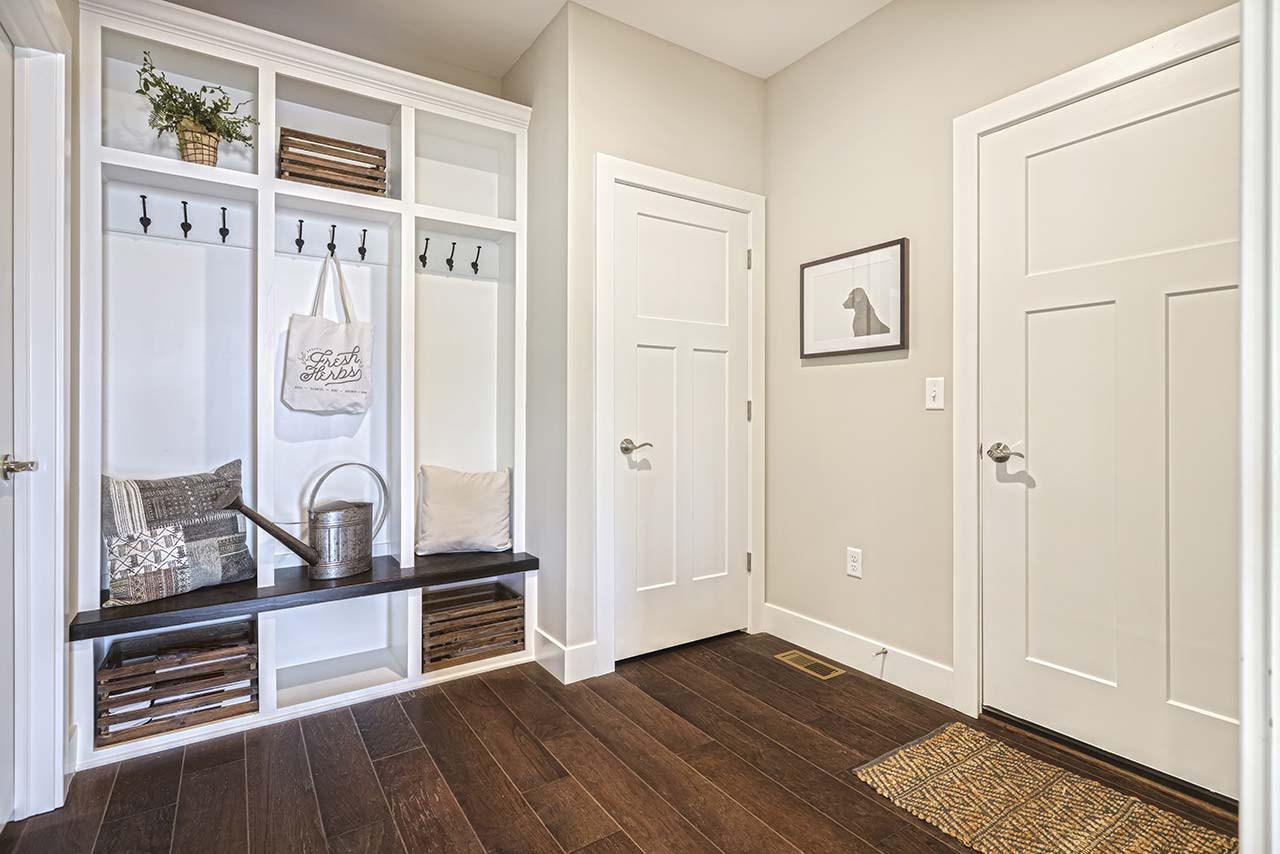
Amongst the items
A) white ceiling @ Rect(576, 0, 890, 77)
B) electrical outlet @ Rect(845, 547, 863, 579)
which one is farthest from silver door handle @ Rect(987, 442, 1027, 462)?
white ceiling @ Rect(576, 0, 890, 77)

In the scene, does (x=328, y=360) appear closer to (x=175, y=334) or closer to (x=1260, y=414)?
(x=175, y=334)

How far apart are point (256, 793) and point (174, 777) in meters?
Answer: 0.29

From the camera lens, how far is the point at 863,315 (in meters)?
2.68

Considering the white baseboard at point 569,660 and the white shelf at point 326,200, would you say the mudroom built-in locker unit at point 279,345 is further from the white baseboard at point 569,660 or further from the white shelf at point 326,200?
the white baseboard at point 569,660

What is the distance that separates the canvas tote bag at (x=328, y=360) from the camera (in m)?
2.51

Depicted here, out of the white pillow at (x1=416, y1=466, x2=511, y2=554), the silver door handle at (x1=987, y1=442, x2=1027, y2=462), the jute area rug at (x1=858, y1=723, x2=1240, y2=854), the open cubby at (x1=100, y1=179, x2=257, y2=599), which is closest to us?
the jute area rug at (x1=858, y1=723, x2=1240, y2=854)

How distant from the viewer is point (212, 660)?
2.19 m

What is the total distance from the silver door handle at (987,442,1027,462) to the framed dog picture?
497 mm

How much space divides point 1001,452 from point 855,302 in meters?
0.82

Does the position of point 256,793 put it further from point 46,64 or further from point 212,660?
point 46,64

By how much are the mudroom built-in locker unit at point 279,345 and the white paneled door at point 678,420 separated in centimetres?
45


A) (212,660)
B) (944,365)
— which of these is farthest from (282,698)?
(944,365)

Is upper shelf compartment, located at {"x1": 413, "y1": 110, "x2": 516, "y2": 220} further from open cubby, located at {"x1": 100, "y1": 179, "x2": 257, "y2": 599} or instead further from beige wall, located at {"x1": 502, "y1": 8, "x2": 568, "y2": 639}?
open cubby, located at {"x1": 100, "y1": 179, "x2": 257, "y2": 599}

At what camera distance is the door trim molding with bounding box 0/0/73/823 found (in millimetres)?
1745
